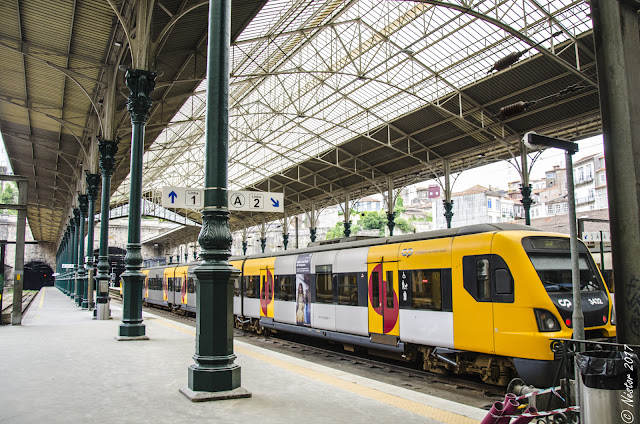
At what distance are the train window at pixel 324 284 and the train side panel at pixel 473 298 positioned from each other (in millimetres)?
4483

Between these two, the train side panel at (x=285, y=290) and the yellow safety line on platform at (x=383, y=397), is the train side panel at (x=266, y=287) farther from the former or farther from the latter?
the yellow safety line on platform at (x=383, y=397)

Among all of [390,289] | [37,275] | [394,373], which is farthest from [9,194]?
[394,373]

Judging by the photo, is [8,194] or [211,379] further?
[8,194]

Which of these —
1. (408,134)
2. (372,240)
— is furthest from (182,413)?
(408,134)

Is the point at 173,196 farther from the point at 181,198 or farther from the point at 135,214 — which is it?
the point at 135,214

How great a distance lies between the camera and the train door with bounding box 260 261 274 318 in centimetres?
1608

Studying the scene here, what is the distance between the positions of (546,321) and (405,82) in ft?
63.2

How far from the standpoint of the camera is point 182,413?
529 centimetres

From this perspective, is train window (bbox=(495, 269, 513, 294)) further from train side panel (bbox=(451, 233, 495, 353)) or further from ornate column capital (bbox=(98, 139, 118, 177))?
ornate column capital (bbox=(98, 139, 118, 177))

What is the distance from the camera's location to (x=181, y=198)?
293 inches

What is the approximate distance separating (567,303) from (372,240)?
16.4ft

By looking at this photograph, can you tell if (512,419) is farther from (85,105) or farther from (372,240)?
(85,105)

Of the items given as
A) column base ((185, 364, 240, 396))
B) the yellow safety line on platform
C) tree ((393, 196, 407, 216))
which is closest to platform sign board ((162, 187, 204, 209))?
column base ((185, 364, 240, 396))

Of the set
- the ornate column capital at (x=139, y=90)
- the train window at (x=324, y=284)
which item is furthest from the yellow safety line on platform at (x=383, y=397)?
the ornate column capital at (x=139, y=90)
